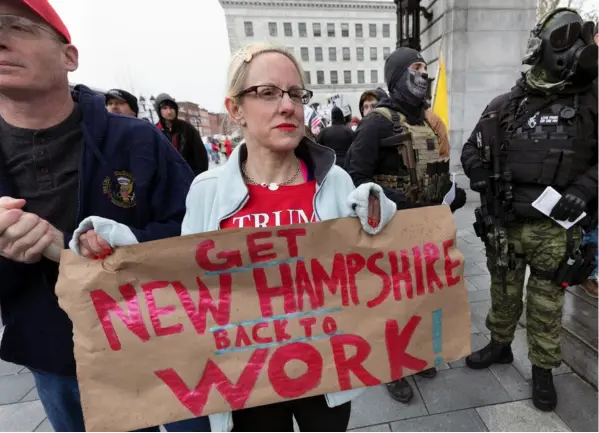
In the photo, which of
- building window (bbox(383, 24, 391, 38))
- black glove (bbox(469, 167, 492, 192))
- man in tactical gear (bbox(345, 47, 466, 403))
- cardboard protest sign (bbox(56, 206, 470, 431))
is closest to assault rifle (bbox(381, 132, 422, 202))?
man in tactical gear (bbox(345, 47, 466, 403))

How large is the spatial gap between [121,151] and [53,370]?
91 centimetres

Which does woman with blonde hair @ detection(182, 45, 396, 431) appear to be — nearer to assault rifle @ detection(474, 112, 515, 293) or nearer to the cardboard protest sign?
the cardboard protest sign

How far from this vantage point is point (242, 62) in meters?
1.31

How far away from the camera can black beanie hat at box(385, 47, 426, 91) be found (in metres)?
2.48

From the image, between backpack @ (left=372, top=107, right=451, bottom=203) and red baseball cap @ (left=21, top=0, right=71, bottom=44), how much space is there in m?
1.88

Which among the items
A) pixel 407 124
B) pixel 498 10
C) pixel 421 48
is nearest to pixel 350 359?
pixel 407 124

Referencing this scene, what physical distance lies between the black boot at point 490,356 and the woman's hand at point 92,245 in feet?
8.46

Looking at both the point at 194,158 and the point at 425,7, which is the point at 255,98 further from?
the point at 425,7

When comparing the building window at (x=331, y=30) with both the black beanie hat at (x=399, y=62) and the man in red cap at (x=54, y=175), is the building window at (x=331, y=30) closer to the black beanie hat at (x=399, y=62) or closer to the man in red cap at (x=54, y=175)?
the black beanie hat at (x=399, y=62)

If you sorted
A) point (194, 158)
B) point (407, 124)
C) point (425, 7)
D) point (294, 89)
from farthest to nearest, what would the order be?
point (425, 7), point (194, 158), point (407, 124), point (294, 89)

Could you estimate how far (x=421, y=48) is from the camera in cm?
854

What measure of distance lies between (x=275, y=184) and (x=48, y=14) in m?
0.94

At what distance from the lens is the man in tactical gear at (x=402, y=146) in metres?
2.46

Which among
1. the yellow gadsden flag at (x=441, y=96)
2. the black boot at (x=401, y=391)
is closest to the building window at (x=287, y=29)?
the yellow gadsden flag at (x=441, y=96)
